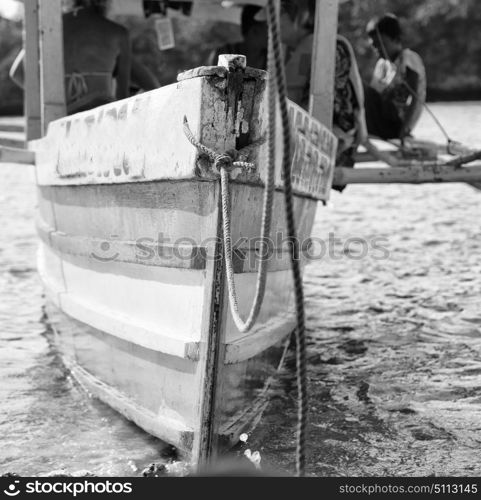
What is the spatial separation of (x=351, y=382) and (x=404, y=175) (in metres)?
1.41

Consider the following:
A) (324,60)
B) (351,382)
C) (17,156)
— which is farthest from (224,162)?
(17,156)

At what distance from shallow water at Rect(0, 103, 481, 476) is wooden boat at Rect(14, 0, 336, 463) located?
25cm

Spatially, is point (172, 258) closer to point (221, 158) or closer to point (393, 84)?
point (221, 158)

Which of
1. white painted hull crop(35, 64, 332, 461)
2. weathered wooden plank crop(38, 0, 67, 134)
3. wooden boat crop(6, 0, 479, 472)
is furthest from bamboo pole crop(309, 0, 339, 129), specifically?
weathered wooden plank crop(38, 0, 67, 134)

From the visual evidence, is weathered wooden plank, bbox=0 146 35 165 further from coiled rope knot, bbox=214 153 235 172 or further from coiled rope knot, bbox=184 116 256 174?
coiled rope knot, bbox=214 153 235 172

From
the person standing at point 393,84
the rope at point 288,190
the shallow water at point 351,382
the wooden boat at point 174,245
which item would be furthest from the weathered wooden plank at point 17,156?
the rope at point 288,190

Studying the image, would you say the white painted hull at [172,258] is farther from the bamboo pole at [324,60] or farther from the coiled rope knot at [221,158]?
the bamboo pole at [324,60]

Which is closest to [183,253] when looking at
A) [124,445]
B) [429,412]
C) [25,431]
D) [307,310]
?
[124,445]

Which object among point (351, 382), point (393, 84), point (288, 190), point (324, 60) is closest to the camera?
point (288, 190)

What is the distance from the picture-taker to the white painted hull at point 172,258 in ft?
11.8

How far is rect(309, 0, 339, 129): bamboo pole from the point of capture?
16.2 feet

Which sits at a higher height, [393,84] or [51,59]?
[51,59]

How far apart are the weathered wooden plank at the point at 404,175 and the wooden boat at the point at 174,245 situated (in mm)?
599

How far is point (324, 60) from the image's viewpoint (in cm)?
504
